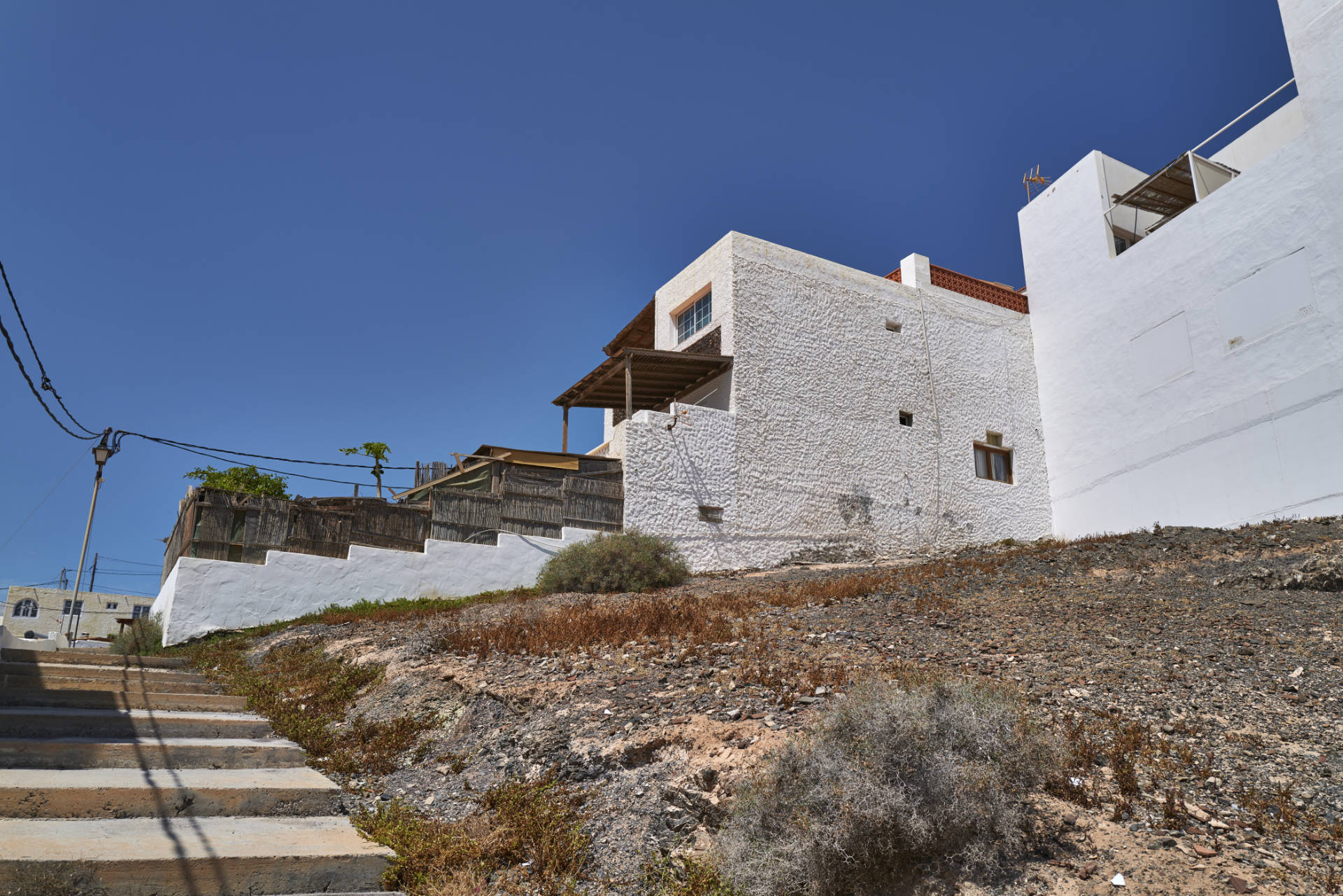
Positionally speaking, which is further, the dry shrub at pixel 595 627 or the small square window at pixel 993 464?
the small square window at pixel 993 464

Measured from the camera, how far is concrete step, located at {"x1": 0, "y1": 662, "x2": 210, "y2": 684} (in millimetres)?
7602

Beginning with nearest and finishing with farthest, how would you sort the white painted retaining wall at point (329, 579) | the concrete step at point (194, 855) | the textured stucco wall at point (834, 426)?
the concrete step at point (194, 855)
the white painted retaining wall at point (329, 579)
the textured stucco wall at point (834, 426)

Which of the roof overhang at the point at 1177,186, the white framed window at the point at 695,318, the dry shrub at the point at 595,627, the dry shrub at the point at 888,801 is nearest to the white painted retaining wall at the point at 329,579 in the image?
the dry shrub at the point at 595,627

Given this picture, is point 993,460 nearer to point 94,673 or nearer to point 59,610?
point 94,673

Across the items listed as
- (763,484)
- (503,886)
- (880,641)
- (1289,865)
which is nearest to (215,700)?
(503,886)

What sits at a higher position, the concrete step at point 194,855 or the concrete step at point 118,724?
the concrete step at point 118,724

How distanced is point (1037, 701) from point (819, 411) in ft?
47.6

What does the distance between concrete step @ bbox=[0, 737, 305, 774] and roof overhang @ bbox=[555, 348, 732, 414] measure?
39.0 feet

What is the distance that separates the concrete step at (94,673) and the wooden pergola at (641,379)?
9984 millimetres

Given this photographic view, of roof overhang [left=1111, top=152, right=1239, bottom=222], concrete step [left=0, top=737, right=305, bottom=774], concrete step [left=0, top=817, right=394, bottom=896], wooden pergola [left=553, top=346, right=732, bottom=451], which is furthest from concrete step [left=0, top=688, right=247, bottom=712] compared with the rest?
roof overhang [left=1111, top=152, right=1239, bottom=222]

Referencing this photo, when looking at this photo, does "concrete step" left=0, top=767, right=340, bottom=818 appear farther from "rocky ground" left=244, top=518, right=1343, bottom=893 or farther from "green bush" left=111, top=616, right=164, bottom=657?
"green bush" left=111, top=616, right=164, bottom=657

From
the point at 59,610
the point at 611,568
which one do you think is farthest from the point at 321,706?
the point at 59,610

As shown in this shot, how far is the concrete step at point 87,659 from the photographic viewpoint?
28.1ft

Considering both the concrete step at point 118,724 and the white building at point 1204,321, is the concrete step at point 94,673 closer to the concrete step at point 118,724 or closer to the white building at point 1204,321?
the concrete step at point 118,724
